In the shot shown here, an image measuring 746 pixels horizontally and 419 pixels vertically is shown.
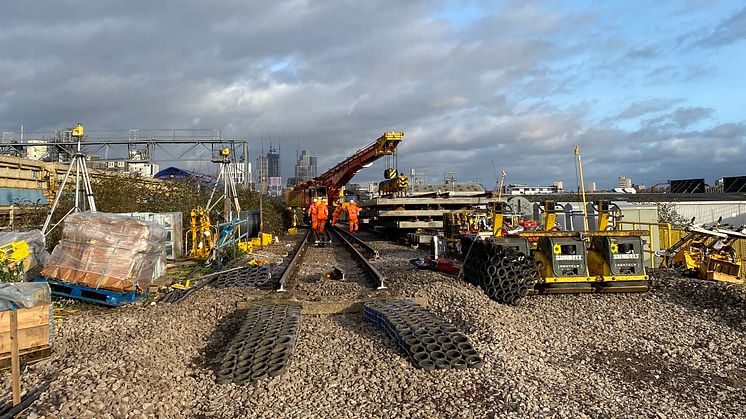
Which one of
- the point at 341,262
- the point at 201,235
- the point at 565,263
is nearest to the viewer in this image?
the point at 565,263

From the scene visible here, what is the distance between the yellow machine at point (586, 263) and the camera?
29.6ft

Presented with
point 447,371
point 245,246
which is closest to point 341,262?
point 245,246

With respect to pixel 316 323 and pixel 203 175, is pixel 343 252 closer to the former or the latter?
pixel 316 323

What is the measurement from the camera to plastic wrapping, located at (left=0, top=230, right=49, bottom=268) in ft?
30.7

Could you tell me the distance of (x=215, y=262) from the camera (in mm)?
14320

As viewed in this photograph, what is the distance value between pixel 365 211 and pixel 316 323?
90.9 ft

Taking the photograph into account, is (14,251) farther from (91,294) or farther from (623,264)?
(623,264)

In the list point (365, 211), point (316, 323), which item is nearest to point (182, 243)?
point (316, 323)

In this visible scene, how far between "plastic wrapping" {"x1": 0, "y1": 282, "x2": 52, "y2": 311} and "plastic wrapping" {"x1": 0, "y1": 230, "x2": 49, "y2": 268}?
10.8 ft

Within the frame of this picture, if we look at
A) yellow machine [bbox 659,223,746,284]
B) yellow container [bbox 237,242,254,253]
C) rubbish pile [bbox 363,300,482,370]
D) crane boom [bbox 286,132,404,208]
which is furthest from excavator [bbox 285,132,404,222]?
rubbish pile [bbox 363,300,482,370]

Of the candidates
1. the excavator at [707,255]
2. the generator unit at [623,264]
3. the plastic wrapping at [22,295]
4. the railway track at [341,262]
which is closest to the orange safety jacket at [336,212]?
the railway track at [341,262]

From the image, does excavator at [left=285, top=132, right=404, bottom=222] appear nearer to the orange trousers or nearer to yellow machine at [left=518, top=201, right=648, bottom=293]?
the orange trousers

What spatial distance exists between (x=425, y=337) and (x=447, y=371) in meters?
0.68

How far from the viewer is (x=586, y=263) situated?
9.16 metres
